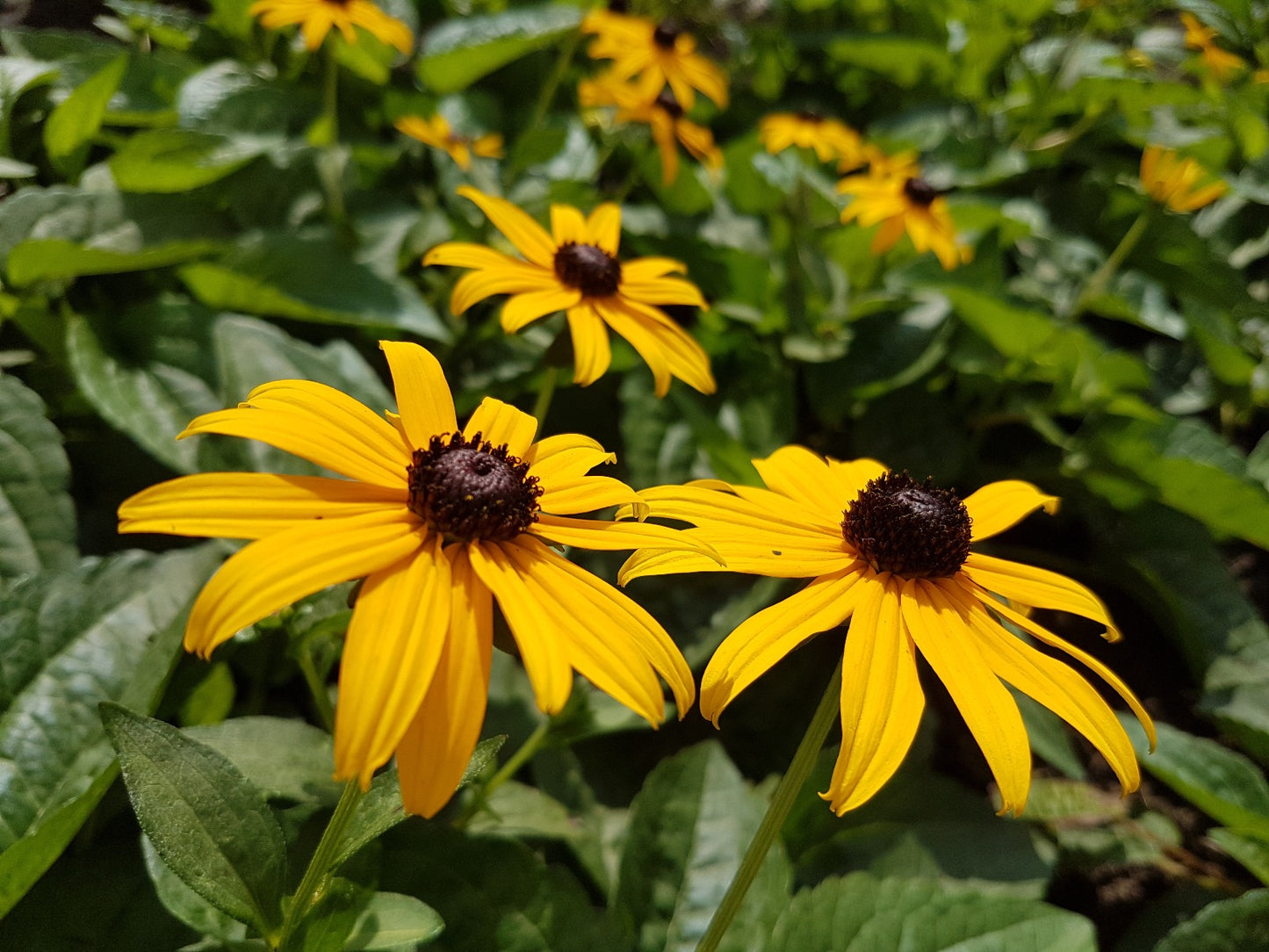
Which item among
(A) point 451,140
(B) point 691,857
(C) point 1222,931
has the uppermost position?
(A) point 451,140

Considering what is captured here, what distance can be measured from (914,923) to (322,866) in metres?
0.87

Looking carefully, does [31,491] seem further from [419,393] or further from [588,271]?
[588,271]

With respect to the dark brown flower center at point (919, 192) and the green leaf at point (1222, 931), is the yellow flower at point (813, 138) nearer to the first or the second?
the dark brown flower center at point (919, 192)

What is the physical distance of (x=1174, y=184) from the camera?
263 centimetres

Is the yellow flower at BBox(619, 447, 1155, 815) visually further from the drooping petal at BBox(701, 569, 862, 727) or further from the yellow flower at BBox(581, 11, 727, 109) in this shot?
the yellow flower at BBox(581, 11, 727, 109)

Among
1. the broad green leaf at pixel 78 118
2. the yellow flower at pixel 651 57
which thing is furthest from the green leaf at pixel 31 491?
the yellow flower at pixel 651 57

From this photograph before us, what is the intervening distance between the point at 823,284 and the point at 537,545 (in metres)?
1.87

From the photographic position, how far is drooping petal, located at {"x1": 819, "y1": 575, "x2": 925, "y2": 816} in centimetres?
88

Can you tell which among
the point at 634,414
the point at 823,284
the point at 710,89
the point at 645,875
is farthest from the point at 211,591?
the point at 710,89

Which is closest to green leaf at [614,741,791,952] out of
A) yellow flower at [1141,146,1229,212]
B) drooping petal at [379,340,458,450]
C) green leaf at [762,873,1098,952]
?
green leaf at [762,873,1098,952]

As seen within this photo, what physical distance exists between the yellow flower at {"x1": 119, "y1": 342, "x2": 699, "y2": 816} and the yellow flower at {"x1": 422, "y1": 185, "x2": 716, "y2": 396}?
17.3 inches

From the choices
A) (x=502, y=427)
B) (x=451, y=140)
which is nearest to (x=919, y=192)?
(x=451, y=140)

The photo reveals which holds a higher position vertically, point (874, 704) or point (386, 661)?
point (386, 661)

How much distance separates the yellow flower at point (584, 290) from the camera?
4.93 ft
